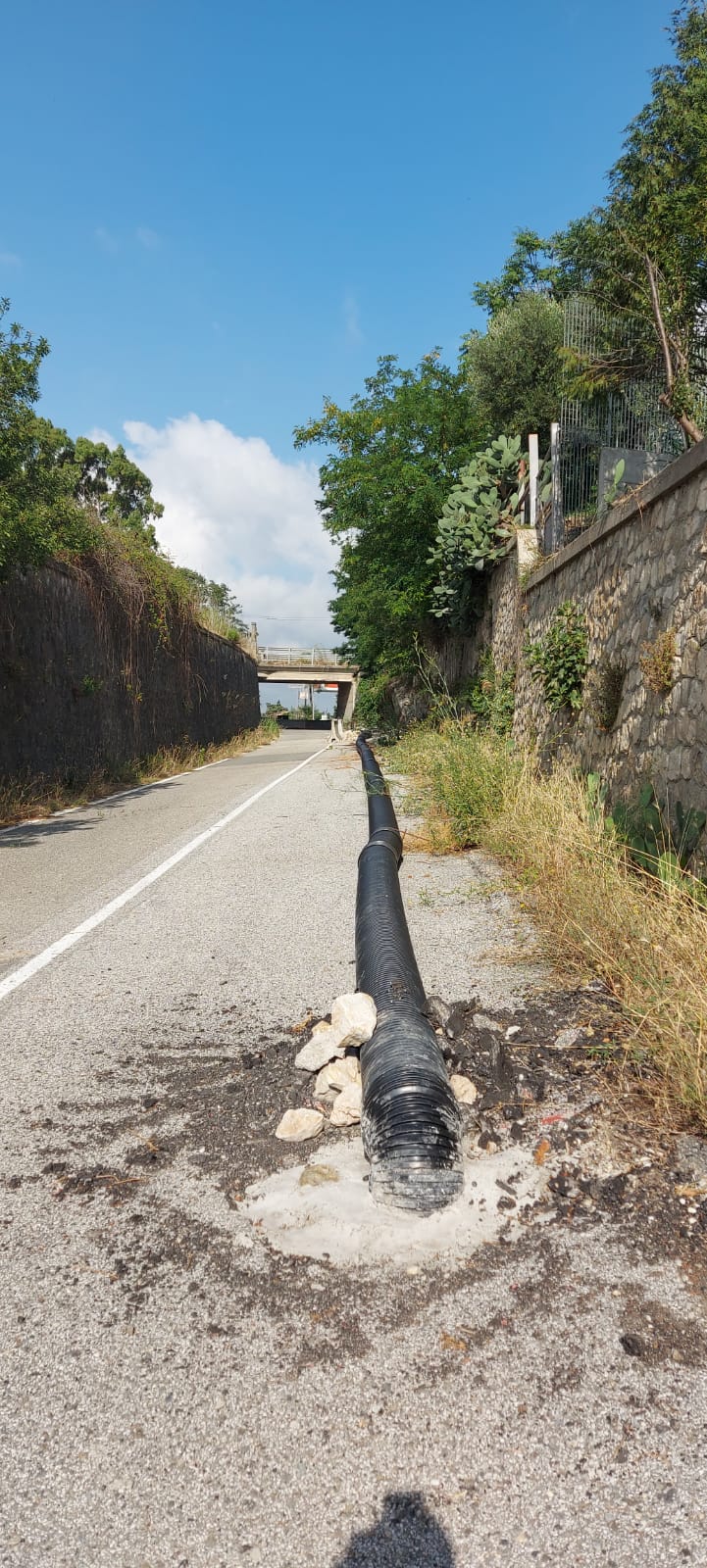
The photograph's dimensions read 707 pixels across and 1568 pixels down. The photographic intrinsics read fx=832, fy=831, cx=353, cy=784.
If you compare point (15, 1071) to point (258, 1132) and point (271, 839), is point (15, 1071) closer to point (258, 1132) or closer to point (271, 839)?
point (258, 1132)

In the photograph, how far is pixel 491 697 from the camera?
43.8 ft

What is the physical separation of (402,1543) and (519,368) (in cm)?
2217

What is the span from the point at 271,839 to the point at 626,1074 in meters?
6.33

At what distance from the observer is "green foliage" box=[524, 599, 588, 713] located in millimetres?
8344

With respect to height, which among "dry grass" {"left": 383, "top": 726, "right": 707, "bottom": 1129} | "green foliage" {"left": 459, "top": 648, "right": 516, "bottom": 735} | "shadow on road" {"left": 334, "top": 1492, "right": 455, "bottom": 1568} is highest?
"green foliage" {"left": 459, "top": 648, "right": 516, "bottom": 735}

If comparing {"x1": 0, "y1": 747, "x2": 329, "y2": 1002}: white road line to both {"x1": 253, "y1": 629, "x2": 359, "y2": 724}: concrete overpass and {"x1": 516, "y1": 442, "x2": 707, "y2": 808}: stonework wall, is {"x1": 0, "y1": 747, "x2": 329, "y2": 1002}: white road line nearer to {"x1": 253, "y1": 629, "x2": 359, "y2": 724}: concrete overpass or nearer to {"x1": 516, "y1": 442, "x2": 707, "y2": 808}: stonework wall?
{"x1": 516, "y1": 442, "x2": 707, "y2": 808}: stonework wall

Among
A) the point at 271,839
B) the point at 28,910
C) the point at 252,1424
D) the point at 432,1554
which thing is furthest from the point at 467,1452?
the point at 271,839

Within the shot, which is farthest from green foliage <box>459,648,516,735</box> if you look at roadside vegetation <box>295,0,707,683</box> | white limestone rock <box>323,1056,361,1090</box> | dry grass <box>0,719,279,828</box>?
white limestone rock <box>323,1056,361,1090</box>

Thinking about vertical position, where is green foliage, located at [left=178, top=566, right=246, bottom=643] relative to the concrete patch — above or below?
above

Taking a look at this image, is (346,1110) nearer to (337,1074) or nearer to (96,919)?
(337,1074)

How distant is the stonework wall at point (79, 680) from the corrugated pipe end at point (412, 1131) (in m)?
11.3

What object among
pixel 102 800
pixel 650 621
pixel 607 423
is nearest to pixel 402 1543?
pixel 650 621

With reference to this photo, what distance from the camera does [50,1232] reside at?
8.27 feet

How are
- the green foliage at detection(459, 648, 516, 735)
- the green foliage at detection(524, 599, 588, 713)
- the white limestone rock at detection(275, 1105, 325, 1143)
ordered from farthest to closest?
the green foliage at detection(459, 648, 516, 735) → the green foliage at detection(524, 599, 588, 713) → the white limestone rock at detection(275, 1105, 325, 1143)
